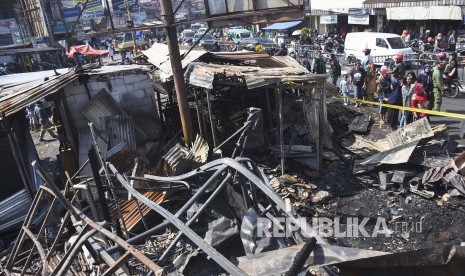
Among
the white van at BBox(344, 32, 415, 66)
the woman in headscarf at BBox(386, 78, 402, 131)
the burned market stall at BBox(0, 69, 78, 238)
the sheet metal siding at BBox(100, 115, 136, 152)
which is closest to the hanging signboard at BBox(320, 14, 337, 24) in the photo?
the white van at BBox(344, 32, 415, 66)

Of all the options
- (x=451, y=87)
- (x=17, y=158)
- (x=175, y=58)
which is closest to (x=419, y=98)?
(x=451, y=87)

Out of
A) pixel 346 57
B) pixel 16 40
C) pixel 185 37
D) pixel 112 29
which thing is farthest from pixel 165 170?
pixel 185 37

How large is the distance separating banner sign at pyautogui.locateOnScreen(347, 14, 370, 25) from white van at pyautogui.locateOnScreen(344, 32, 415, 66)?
279 inches

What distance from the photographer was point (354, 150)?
31.3 ft

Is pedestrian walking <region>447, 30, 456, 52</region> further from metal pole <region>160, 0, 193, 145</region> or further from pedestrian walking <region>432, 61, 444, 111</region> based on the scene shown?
metal pole <region>160, 0, 193, 145</region>

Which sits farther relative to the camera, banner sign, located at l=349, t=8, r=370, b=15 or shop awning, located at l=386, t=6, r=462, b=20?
banner sign, located at l=349, t=8, r=370, b=15

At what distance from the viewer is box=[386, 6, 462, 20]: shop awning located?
20867 mm

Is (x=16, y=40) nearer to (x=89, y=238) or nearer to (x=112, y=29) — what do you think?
(x=112, y=29)

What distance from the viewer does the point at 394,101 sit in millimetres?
10328

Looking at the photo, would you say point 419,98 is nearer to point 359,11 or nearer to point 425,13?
point 425,13

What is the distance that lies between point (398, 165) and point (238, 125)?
442cm

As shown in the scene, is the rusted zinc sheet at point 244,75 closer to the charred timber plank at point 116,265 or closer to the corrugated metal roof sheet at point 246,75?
the corrugated metal roof sheet at point 246,75

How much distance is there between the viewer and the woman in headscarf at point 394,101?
10.3 meters

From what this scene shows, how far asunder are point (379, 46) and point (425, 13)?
5.84 m
